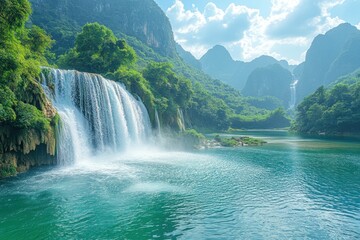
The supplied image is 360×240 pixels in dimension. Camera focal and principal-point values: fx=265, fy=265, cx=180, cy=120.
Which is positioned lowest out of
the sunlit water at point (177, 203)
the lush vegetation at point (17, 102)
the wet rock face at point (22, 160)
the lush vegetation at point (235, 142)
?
the sunlit water at point (177, 203)

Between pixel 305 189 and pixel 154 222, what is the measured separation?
1048 cm

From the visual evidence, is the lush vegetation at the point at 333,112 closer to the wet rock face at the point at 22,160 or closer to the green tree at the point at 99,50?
the green tree at the point at 99,50

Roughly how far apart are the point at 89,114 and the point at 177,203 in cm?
1590

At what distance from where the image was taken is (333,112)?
6431 cm

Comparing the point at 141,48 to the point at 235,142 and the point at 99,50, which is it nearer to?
the point at 99,50

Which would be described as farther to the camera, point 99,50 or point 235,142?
point 235,142

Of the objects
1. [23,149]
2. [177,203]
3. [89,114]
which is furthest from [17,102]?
[177,203]

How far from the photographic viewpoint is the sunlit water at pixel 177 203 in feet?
34.3

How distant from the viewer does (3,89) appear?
585 inches

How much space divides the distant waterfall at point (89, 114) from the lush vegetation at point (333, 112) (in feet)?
174

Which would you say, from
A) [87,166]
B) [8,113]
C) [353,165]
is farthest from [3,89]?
[353,165]

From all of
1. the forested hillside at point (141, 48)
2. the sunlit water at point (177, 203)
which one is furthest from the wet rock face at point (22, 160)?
the forested hillside at point (141, 48)

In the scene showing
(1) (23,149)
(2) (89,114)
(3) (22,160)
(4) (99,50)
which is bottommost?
(3) (22,160)

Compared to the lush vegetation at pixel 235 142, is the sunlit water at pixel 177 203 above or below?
below
